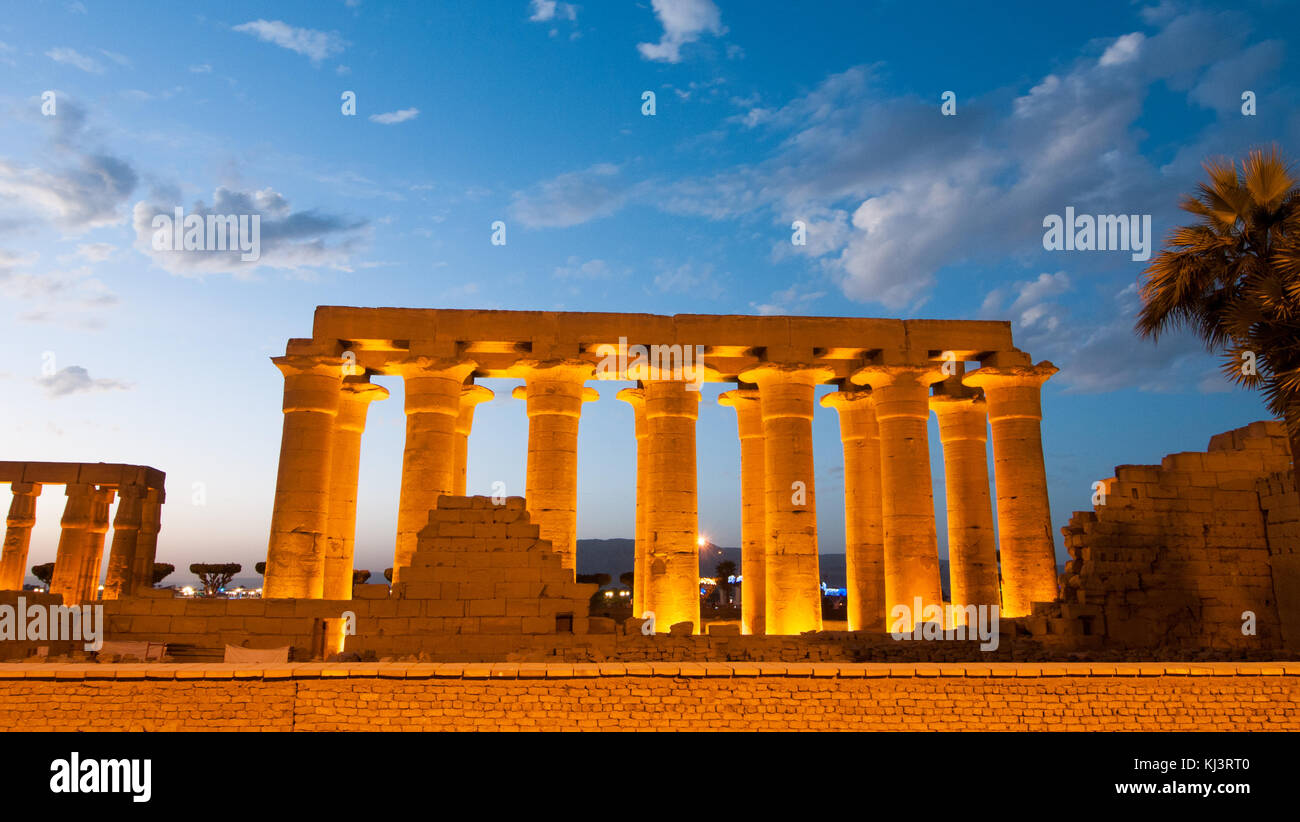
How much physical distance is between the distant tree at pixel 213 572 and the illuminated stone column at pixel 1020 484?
4962cm

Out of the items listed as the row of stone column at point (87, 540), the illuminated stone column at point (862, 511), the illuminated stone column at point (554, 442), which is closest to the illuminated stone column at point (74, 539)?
the row of stone column at point (87, 540)

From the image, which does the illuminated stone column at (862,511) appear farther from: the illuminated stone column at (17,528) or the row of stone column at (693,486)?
the illuminated stone column at (17,528)

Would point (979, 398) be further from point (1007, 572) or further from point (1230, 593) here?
point (1230, 593)

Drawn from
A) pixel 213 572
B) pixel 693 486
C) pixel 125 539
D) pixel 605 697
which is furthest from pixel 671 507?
pixel 213 572

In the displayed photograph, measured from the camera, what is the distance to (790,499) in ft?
77.7

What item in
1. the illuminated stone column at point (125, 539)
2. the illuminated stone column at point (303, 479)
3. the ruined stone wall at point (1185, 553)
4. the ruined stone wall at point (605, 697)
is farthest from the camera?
the illuminated stone column at point (125, 539)

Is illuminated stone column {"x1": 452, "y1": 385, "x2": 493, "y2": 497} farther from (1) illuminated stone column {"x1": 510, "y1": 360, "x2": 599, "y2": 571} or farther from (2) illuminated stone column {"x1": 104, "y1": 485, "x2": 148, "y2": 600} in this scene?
(2) illuminated stone column {"x1": 104, "y1": 485, "x2": 148, "y2": 600}

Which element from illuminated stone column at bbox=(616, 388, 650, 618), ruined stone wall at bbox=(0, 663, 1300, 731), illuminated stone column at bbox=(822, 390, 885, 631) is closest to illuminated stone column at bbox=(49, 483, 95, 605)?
illuminated stone column at bbox=(616, 388, 650, 618)

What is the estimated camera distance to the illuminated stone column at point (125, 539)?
34031mm
